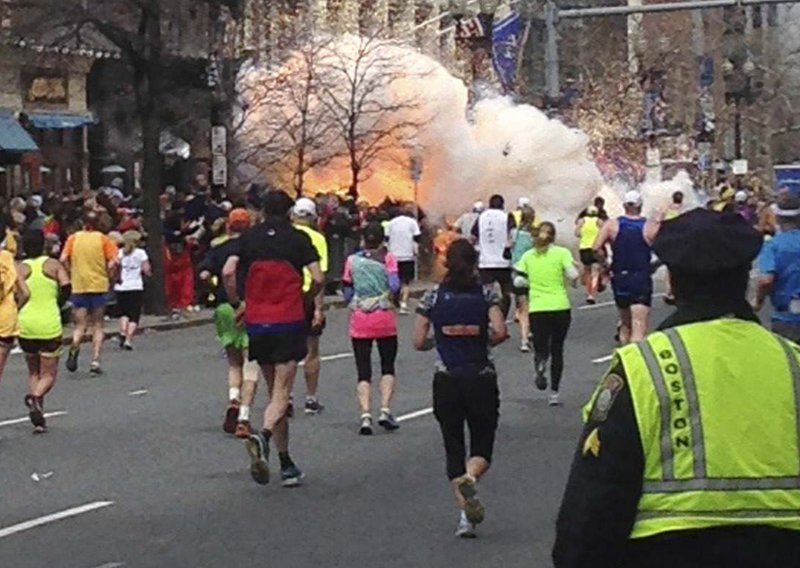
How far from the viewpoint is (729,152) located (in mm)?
75500

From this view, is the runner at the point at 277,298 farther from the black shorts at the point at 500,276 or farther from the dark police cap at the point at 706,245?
the black shorts at the point at 500,276

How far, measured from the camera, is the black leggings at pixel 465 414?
1100 centimetres

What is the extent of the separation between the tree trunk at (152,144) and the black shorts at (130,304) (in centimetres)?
480

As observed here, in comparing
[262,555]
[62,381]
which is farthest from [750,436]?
[62,381]

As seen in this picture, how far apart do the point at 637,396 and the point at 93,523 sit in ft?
25.0

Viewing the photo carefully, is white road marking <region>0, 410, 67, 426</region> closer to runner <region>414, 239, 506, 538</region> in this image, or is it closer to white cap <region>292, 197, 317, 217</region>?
white cap <region>292, 197, 317, 217</region>

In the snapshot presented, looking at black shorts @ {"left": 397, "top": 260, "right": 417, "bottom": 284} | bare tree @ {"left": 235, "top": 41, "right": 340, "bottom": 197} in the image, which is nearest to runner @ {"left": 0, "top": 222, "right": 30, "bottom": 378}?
black shorts @ {"left": 397, "top": 260, "right": 417, "bottom": 284}

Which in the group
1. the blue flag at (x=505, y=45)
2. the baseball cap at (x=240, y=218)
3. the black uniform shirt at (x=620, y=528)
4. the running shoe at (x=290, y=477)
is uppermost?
the blue flag at (x=505, y=45)

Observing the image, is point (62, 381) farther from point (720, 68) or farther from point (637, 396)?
point (720, 68)

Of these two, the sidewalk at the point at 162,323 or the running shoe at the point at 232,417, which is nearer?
the running shoe at the point at 232,417

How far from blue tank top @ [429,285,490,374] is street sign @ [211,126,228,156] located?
96.7 ft

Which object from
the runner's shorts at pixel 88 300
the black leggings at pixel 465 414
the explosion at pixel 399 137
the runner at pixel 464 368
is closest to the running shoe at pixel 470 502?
the runner at pixel 464 368

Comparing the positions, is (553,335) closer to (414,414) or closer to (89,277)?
(414,414)

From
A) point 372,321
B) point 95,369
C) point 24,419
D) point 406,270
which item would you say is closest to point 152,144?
point 406,270
